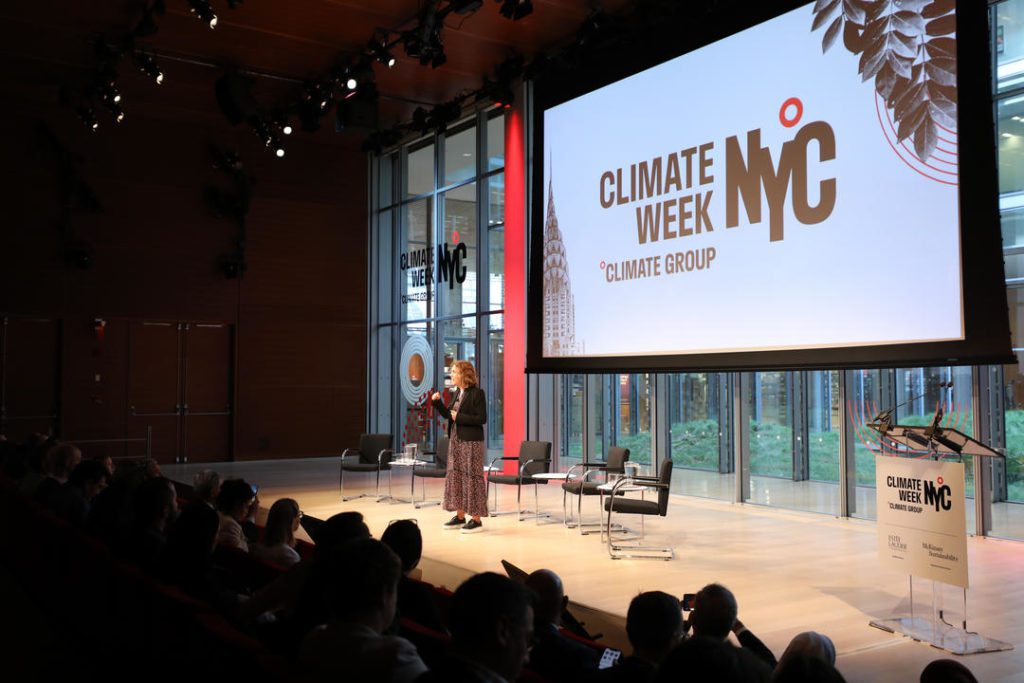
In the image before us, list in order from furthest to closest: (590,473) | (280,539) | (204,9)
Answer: (204,9)
(590,473)
(280,539)

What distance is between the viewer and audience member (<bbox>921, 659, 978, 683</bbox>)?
193 centimetres

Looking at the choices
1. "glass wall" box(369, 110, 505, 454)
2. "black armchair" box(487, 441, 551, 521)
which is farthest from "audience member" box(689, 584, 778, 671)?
"glass wall" box(369, 110, 505, 454)

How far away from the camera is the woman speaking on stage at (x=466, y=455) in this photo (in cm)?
764

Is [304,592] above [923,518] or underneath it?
above

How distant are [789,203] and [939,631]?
3.04 m

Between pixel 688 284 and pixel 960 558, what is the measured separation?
321 cm

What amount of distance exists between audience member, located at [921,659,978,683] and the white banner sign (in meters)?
2.34

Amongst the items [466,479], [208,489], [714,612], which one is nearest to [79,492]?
[208,489]

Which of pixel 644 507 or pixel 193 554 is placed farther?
pixel 644 507

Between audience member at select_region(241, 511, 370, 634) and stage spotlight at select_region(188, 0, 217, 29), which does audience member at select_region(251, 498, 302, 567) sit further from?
stage spotlight at select_region(188, 0, 217, 29)

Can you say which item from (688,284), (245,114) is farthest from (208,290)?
(688,284)

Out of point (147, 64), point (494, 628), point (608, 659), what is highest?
point (147, 64)

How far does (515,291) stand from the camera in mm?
11453

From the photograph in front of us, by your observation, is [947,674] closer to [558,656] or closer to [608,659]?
[608,659]
